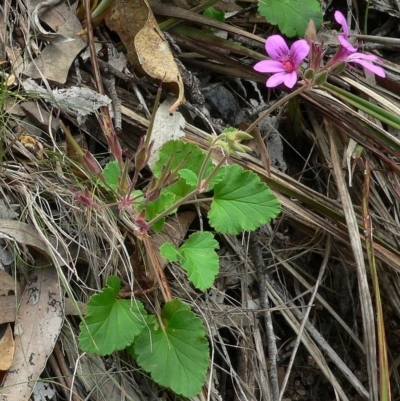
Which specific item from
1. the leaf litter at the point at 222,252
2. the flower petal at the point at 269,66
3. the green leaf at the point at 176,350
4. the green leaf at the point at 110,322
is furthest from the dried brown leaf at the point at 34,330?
the flower petal at the point at 269,66

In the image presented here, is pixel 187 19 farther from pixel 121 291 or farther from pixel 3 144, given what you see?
pixel 121 291

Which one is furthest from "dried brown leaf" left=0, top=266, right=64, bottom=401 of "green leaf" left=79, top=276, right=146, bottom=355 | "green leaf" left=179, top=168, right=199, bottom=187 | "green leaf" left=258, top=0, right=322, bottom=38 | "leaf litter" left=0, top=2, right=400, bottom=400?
"green leaf" left=258, top=0, right=322, bottom=38

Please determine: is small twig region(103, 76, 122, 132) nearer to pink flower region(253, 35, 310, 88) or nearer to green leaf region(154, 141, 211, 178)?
green leaf region(154, 141, 211, 178)

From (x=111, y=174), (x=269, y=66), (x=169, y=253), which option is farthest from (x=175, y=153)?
(x=269, y=66)

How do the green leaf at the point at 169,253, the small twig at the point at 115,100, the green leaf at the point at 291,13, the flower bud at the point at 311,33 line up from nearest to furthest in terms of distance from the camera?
the flower bud at the point at 311,33, the green leaf at the point at 169,253, the small twig at the point at 115,100, the green leaf at the point at 291,13

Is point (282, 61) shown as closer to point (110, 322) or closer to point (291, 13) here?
point (291, 13)

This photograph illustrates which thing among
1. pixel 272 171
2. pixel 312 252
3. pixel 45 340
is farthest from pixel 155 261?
pixel 312 252

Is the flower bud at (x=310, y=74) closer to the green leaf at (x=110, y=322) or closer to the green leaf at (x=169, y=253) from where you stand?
the green leaf at (x=169, y=253)
